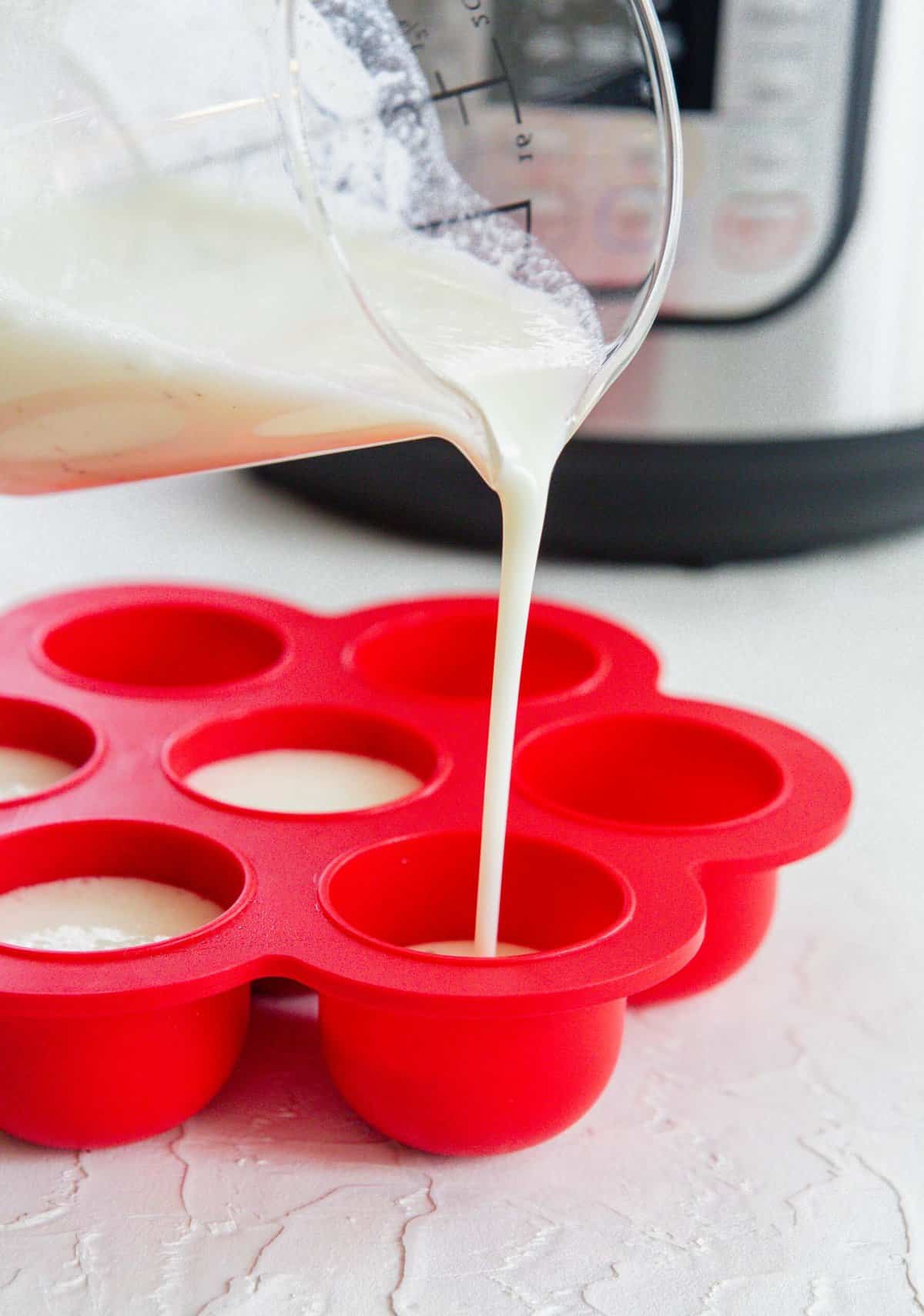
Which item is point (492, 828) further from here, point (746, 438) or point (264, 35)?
point (746, 438)

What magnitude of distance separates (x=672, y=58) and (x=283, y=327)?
498 mm

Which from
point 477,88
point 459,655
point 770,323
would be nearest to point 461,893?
point 459,655

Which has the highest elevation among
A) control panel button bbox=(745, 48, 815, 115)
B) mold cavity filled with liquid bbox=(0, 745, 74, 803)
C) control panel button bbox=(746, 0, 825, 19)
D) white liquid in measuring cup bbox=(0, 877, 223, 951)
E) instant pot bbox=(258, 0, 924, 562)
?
control panel button bbox=(746, 0, 825, 19)

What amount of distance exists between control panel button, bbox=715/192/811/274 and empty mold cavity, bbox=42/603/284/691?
0.35 metres

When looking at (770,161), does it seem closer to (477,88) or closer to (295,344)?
(477,88)

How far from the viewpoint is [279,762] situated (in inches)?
29.7

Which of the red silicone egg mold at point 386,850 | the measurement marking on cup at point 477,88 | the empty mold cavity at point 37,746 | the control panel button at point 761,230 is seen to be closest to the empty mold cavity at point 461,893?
the red silicone egg mold at point 386,850

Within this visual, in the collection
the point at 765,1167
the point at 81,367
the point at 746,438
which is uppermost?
the point at 81,367

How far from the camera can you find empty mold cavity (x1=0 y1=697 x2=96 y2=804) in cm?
71

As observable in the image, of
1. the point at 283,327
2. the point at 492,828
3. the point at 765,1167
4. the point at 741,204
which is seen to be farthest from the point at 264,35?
the point at 741,204

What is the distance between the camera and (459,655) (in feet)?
2.72

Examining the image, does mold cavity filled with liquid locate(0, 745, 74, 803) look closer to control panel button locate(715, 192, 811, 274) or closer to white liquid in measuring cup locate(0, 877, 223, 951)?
white liquid in measuring cup locate(0, 877, 223, 951)

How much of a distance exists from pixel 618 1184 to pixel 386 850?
0.49 feet

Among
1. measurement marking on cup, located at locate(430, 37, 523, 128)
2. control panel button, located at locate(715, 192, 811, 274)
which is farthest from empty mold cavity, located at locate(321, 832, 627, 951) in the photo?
control panel button, located at locate(715, 192, 811, 274)
